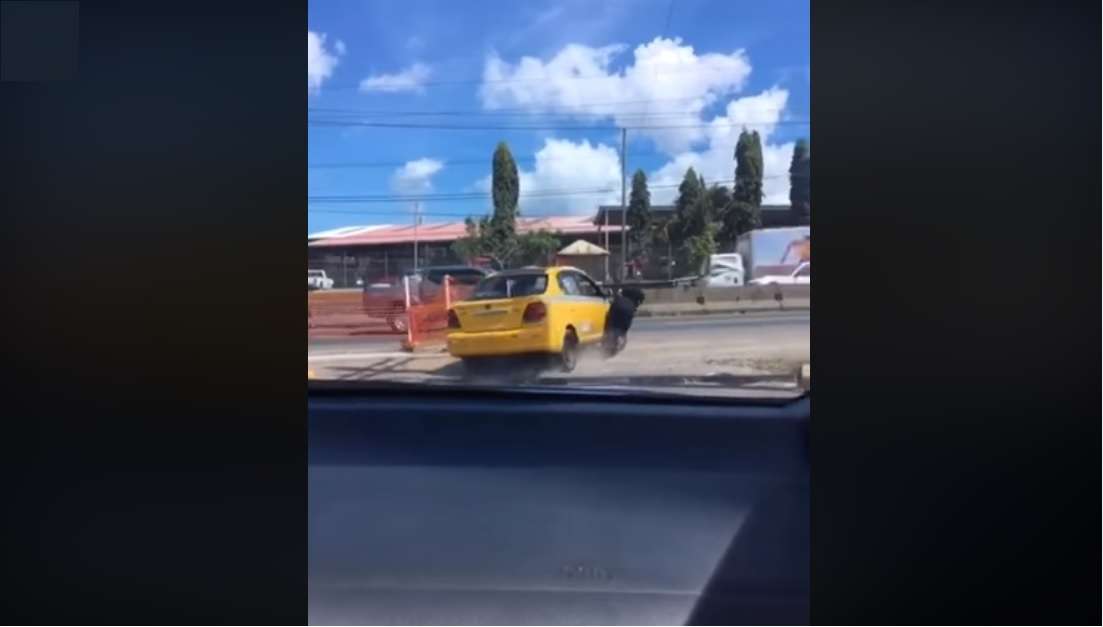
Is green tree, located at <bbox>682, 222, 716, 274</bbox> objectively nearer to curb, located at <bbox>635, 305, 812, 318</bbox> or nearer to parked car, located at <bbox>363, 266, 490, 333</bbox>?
curb, located at <bbox>635, 305, 812, 318</bbox>

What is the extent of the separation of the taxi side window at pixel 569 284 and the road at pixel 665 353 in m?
0.69

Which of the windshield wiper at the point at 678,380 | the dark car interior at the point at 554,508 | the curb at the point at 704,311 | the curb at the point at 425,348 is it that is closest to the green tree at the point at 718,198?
the curb at the point at 704,311

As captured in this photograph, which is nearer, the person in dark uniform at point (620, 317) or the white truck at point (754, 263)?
the person in dark uniform at point (620, 317)

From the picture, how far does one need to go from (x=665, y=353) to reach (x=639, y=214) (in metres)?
2.02

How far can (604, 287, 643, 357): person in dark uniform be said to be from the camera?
8719 mm

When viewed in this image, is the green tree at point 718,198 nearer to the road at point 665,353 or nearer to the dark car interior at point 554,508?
the road at point 665,353

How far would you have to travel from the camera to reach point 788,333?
342 inches

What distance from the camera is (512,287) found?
8.24 metres

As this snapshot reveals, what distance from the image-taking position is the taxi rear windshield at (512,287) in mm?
8172

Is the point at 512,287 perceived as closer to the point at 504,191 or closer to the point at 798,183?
the point at 504,191
